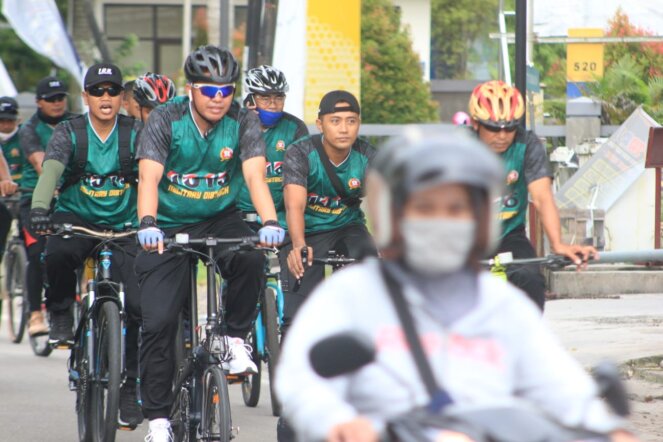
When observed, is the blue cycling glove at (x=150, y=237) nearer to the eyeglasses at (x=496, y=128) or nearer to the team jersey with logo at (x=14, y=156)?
the eyeglasses at (x=496, y=128)

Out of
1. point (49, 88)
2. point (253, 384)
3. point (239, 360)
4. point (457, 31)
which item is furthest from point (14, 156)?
point (457, 31)

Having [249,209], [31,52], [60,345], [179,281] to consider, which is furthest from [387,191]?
[31,52]

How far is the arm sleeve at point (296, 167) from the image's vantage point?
8133mm

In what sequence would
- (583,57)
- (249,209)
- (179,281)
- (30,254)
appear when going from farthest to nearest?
(583,57) < (30,254) < (249,209) < (179,281)

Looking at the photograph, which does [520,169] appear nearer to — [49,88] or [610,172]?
[49,88]

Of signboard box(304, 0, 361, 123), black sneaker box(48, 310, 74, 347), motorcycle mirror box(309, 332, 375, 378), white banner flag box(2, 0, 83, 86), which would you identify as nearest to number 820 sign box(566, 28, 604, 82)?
signboard box(304, 0, 361, 123)

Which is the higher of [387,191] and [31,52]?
[31,52]

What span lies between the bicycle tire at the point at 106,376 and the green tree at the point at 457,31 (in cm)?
4495

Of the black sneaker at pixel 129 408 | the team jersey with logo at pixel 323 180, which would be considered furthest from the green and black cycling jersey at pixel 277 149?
the black sneaker at pixel 129 408

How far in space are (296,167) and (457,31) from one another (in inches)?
1814

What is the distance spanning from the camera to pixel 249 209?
35.5 ft

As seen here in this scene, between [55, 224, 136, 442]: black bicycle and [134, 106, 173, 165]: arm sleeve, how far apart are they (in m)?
0.96

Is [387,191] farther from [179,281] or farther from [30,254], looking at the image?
[30,254]

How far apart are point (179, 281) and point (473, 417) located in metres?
4.29
